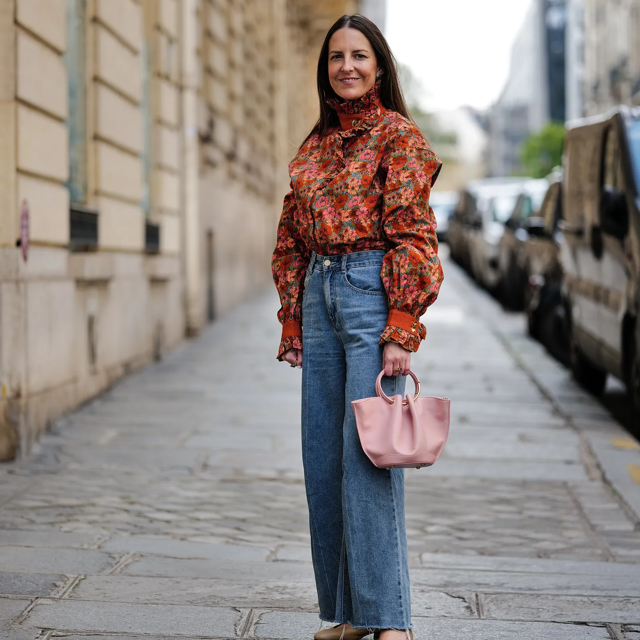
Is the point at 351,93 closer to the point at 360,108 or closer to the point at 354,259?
the point at 360,108

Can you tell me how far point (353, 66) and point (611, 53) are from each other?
63.1 metres

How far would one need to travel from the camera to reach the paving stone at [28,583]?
158 inches

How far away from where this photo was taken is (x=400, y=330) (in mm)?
3234

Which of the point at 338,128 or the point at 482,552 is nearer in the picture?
the point at 338,128

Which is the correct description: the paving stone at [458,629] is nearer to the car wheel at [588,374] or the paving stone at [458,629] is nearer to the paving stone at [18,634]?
the paving stone at [18,634]

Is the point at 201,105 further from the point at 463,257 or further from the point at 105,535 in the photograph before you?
the point at 463,257

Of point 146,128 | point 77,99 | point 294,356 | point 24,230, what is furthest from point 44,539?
point 146,128

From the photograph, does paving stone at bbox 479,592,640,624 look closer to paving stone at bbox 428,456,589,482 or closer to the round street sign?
paving stone at bbox 428,456,589,482

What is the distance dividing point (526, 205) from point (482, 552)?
13624 millimetres

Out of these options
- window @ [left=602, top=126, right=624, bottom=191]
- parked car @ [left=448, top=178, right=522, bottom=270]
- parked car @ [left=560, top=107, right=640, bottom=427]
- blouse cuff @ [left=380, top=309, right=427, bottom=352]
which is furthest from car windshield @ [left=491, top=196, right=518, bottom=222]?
blouse cuff @ [left=380, top=309, right=427, bottom=352]

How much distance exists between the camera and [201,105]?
14148mm

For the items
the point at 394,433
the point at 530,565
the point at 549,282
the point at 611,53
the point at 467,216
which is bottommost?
the point at 530,565

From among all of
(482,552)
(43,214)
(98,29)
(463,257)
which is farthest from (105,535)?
(463,257)

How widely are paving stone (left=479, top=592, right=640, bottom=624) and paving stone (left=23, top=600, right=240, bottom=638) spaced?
877 millimetres
